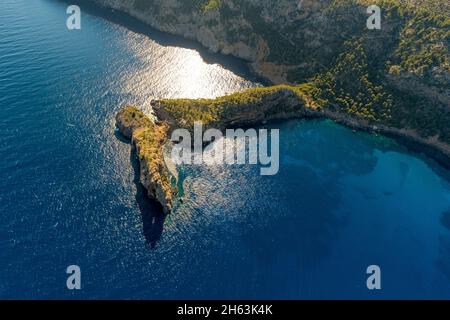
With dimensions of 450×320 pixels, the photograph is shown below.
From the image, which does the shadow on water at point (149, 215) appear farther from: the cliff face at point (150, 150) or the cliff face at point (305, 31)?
the cliff face at point (305, 31)

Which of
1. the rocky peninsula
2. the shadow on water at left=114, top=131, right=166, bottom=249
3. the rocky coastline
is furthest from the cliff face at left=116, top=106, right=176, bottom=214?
the shadow on water at left=114, top=131, right=166, bottom=249

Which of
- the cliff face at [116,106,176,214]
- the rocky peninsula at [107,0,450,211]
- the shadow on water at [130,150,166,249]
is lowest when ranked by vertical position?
the shadow on water at [130,150,166,249]

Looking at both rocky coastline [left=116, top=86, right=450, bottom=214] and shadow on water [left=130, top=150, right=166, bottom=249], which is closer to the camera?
shadow on water [left=130, top=150, right=166, bottom=249]

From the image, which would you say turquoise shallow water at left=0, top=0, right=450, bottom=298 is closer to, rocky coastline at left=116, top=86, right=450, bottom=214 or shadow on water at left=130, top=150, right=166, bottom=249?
shadow on water at left=130, top=150, right=166, bottom=249

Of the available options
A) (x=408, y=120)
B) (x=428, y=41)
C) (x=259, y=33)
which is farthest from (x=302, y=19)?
(x=408, y=120)

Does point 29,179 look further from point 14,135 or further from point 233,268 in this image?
point 233,268

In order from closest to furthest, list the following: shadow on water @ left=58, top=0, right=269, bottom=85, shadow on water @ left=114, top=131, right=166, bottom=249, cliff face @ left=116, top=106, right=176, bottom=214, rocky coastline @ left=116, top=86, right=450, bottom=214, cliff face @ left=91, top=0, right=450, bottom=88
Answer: shadow on water @ left=114, top=131, right=166, bottom=249
cliff face @ left=116, top=106, right=176, bottom=214
rocky coastline @ left=116, top=86, right=450, bottom=214
cliff face @ left=91, top=0, right=450, bottom=88
shadow on water @ left=58, top=0, right=269, bottom=85

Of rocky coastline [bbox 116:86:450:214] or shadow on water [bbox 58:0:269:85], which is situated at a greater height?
shadow on water [bbox 58:0:269:85]

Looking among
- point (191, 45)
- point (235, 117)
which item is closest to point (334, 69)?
point (235, 117)
